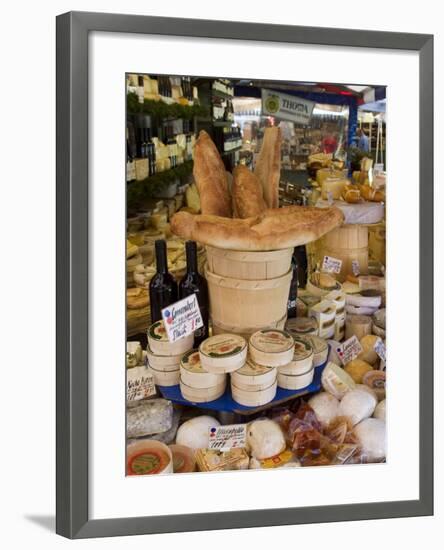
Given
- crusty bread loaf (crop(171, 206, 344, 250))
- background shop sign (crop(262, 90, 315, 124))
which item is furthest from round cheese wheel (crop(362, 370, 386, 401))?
background shop sign (crop(262, 90, 315, 124))

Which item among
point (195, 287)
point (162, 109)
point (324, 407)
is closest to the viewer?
point (162, 109)

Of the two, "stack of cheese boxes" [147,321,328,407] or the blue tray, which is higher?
"stack of cheese boxes" [147,321,328,407]

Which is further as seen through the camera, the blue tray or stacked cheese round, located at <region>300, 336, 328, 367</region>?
stacked cheese round, located at <region>300, 336, 328, 367</region>

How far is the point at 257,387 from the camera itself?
2377 millimetres

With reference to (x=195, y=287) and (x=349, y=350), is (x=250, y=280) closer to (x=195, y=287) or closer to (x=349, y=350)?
(x=195, y=287)

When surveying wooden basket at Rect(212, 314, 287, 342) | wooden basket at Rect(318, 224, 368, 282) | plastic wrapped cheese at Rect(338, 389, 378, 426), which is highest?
wooden basket at Rect(318, 224, 368, 282)

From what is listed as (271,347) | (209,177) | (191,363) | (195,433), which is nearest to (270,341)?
(271,347)

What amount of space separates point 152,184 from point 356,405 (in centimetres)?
91

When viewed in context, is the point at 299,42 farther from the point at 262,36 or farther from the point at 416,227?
the point at 416,227

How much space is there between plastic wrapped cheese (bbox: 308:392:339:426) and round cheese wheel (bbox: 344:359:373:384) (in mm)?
101

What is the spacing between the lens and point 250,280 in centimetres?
235

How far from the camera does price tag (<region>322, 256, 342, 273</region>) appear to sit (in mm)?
2434

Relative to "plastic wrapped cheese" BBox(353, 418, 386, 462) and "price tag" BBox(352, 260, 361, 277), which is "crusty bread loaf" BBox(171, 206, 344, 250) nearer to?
"price tag" BBox(352, 260, 361, 277)

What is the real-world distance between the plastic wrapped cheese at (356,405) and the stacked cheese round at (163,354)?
0.51 metres
